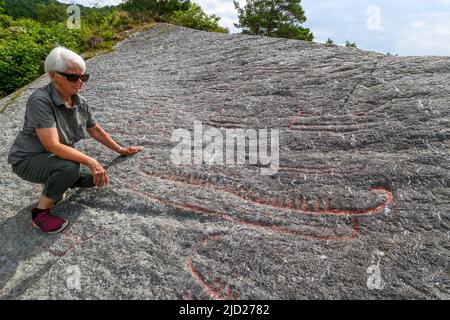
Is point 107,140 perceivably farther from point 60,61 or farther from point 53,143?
point 60,61

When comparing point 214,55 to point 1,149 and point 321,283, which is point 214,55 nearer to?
point 1,149

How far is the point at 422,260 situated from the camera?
3.04m

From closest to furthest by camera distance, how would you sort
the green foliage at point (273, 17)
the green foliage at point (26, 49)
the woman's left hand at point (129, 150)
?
1. the woman's left hand at point (129, 150)
2. the green foliage at point (26, 49)
3. the green foliage at point (273, 17)

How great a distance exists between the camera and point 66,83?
3.52 metres

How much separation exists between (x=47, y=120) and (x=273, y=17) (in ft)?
80.5

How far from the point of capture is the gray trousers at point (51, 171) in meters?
3.48

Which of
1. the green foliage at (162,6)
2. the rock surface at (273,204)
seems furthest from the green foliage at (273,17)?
the rock surface at (273,204)

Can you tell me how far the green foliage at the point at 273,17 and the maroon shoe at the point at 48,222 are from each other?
2387cm

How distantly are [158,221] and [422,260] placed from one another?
2470 mm

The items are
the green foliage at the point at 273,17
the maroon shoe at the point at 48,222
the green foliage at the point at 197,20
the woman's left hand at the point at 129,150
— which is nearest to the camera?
the maroon shoe at the point at 48,222

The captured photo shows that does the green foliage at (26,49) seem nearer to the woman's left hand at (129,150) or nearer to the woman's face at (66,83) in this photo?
the woman's left hand at (129,150)

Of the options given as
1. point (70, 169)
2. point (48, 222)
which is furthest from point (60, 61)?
point (48, 222)

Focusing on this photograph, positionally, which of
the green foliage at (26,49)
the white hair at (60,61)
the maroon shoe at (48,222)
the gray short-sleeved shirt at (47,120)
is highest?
the green foliage at (26,49)
